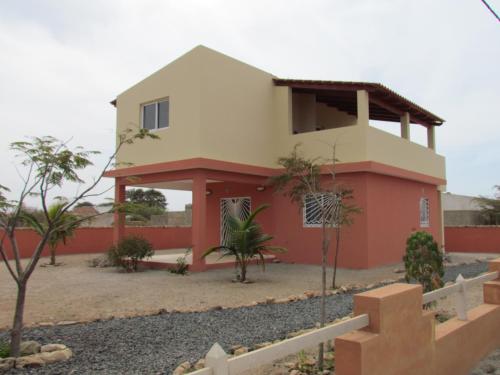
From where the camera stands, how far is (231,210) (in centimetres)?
1667

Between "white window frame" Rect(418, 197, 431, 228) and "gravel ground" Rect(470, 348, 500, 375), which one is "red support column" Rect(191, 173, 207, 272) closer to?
"gravel ground" Rect(470, 348, 500, 375)

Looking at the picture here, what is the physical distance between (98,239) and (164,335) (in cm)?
1472

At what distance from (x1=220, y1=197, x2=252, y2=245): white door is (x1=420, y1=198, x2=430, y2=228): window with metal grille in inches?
254

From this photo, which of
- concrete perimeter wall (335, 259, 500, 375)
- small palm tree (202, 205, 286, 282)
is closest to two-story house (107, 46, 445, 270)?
small palm tree (202, 205, 286, 282)

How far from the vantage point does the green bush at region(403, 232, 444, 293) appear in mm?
7285

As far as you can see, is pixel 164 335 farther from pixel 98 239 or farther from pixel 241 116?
pixel 98 239

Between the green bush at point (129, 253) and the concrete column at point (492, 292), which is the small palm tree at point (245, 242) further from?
the concrete column at point (492, 292)

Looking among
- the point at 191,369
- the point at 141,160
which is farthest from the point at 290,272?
the point at 191,369

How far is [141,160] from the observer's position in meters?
14.2

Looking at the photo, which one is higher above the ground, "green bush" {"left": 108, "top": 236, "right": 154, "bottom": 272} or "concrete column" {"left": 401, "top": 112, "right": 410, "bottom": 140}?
"concrete column" {"left": 401, "top": 112, "right": 410, "bottom": 140}

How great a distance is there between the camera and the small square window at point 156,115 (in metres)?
13.9

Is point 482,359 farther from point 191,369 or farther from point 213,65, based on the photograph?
point 213,65

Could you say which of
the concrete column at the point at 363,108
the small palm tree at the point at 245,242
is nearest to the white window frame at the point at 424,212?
the concrete column at the point at 363,108

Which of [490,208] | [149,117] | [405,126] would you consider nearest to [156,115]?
[149,117]
